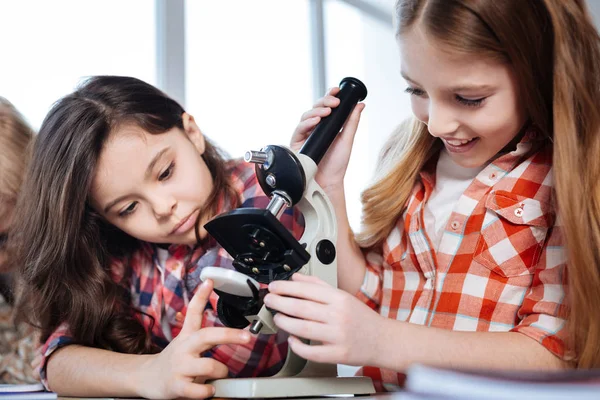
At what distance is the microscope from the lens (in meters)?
0.84

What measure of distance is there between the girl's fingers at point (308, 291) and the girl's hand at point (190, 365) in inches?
4.3

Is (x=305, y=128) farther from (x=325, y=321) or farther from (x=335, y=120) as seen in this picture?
(x=325, y=321)

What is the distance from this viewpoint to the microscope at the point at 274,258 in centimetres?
84

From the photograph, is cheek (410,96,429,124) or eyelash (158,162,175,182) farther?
eyelash (158,162,175,182)

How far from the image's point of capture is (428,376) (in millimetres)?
480

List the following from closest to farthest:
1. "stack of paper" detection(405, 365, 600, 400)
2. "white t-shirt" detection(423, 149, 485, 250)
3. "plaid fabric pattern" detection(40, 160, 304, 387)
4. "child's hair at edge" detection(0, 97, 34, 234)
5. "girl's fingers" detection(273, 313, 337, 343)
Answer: "stack of paper" detection(405, 365, 600, 400)
"girl's fingers" detection(273, 313, 337, 343)
"white t-shirt" detection(423, 149, 485, 250)
"plaid fabric pattern" detection(40, 160, 304, 387)
"child's hair at edge" detection(0, 97, 34, 234)

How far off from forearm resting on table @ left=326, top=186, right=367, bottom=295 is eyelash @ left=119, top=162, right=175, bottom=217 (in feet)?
0.98

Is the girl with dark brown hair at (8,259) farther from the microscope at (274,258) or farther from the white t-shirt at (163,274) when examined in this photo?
the microscope at (274,258)

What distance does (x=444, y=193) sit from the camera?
1.20 meters

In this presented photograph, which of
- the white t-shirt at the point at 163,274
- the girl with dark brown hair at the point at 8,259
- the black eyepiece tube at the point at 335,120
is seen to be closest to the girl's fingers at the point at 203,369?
the black eyepiece tube at the point at 335,120

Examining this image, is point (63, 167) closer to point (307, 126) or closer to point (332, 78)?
point (307, 126)

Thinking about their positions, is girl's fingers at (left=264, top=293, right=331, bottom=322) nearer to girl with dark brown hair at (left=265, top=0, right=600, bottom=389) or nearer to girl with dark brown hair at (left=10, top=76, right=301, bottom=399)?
girl with dark brown hair at (left=265, top=0, right=600, bottom=389)

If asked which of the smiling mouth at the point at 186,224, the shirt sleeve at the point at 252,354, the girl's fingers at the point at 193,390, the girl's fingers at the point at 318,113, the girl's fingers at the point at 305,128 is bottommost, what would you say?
the shirt sleeve at the point at 252,354

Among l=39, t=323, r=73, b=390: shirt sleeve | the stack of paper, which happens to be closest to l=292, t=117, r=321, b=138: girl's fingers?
l=39, t=323, r=73, b=390: shirt sleeve
